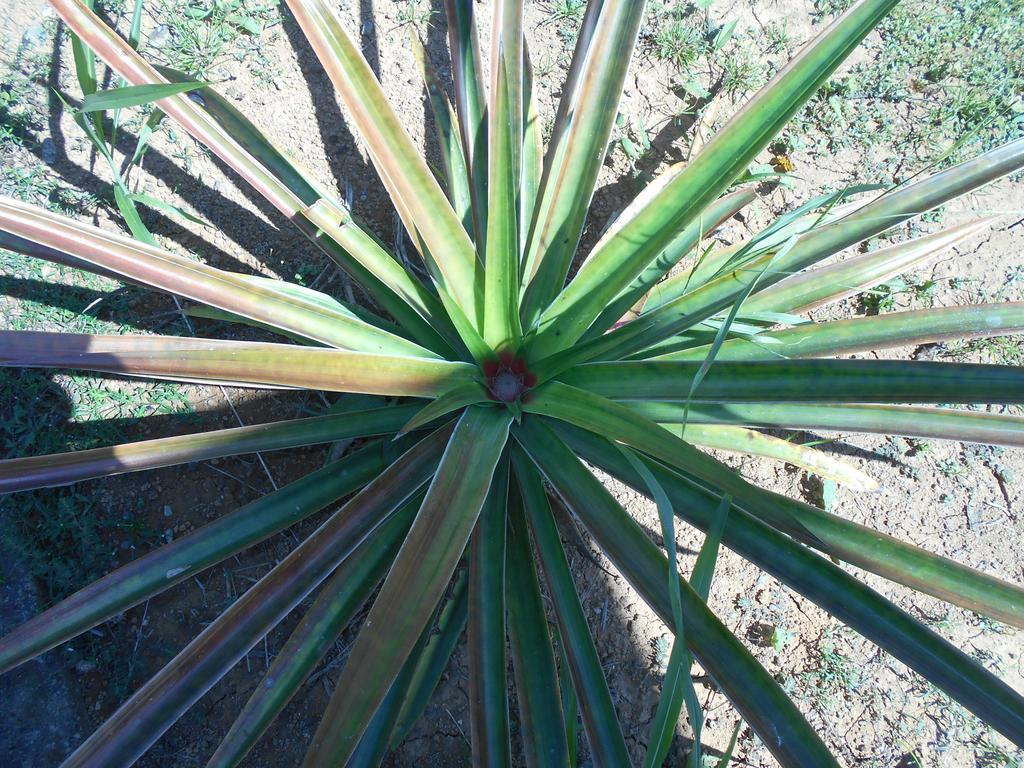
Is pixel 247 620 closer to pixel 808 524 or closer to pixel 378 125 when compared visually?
pixel 378 125

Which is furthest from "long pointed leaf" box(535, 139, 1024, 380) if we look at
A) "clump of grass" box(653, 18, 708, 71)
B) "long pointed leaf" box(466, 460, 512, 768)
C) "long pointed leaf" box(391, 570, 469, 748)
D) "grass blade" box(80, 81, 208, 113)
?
"clump of grass" box(653, 18, 708, 71)

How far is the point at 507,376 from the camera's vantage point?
144cm

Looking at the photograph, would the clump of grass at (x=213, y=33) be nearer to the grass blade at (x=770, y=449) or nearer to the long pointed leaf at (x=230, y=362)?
the long pointed leaf at (x=230, y=362)

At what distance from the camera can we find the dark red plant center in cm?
142

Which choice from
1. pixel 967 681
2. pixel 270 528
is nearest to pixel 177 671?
pixel 270 528

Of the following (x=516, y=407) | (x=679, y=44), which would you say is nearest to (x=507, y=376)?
(x=516, y=407)

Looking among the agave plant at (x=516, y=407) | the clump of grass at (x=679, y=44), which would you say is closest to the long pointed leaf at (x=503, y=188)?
the agave plant at (x=516, y=407)

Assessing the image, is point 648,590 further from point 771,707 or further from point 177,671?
point 177,671

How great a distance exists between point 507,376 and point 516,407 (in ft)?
0.41

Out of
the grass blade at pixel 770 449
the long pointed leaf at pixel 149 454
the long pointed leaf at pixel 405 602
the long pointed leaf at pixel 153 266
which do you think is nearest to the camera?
the long pointed leaf at pixel 405 602

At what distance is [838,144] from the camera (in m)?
2.46

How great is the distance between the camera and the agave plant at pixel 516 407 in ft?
3.50

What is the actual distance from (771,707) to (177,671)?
110 cm

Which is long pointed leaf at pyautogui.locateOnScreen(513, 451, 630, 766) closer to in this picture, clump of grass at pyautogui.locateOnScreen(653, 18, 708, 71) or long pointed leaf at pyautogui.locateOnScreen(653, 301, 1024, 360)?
long pointed leaf at pyautogui.locateOnScreen(653, 301, 1024, 360)
